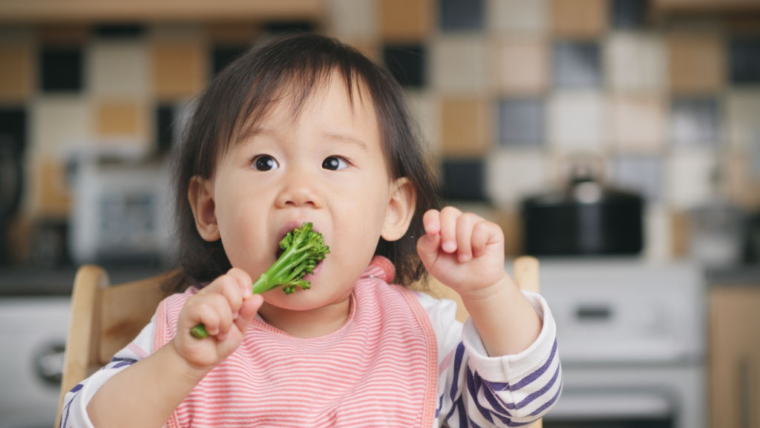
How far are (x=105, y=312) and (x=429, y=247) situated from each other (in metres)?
0.47

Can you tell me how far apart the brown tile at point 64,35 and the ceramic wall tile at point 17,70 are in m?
0.06

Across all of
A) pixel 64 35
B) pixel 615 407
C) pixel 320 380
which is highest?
pixel 64 35

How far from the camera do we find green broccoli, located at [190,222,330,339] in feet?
2.16

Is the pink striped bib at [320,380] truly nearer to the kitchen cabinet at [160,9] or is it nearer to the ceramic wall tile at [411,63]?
the kitchen cabinet at [160,9]

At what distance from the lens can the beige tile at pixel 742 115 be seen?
231 centimetres

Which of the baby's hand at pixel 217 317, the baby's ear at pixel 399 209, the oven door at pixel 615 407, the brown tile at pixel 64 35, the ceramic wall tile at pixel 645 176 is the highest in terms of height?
the brown tile at pixel 64 35

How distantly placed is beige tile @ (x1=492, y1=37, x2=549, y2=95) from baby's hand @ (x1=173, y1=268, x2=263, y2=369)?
1889mm

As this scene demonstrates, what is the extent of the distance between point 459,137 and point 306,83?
1621mm

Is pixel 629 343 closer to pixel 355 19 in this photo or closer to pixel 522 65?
pixel 522 65

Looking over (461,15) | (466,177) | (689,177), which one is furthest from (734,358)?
(461,15)

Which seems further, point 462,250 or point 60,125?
point 60,125

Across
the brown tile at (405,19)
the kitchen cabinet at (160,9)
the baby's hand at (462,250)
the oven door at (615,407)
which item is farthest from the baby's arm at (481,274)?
the brown tile at (405,19)

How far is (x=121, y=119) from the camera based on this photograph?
2430 millimetres

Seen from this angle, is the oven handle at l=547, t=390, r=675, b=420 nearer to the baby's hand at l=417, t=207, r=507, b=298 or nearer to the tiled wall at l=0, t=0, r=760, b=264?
the tiled wall at l=0, t=0, r=760, b=264
